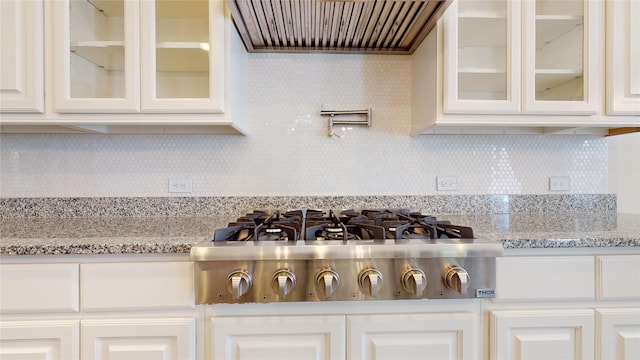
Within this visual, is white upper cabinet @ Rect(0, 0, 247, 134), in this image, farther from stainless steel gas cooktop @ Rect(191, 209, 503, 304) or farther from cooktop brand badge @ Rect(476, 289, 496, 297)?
cooktop brand badge @ Rect(476, 289, 496, 297)

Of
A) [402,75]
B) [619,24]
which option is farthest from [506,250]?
[619,24]

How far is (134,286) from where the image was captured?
0.90 m

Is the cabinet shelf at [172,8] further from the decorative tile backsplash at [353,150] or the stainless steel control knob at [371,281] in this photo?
the stainless steel control knob at [371,281]

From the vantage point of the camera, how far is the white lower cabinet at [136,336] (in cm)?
90

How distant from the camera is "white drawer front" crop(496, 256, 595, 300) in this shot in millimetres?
943

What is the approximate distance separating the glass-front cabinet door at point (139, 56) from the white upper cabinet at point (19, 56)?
69 millimetres

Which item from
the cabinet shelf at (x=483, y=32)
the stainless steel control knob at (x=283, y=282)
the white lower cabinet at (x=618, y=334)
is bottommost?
Result: the white lower cabinet at (x=618, y=334)

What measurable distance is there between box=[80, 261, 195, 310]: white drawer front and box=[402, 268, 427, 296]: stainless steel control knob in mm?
590

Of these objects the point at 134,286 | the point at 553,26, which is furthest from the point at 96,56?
the point at 553,26

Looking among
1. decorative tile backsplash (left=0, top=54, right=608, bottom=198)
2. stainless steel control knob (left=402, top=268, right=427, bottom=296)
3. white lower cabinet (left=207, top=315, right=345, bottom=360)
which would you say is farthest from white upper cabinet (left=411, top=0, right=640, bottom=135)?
white lower cabinet (left=207, top=315, right=345, bottom=360)

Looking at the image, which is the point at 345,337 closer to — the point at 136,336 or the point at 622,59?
the point at 136,336

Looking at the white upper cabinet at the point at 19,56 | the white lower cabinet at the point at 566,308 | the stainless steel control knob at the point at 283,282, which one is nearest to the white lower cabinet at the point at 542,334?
the white lower cabinet at the point at 566,308

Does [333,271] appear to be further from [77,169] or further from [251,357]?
[77,169]

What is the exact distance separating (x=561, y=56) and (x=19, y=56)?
2.09 metres
